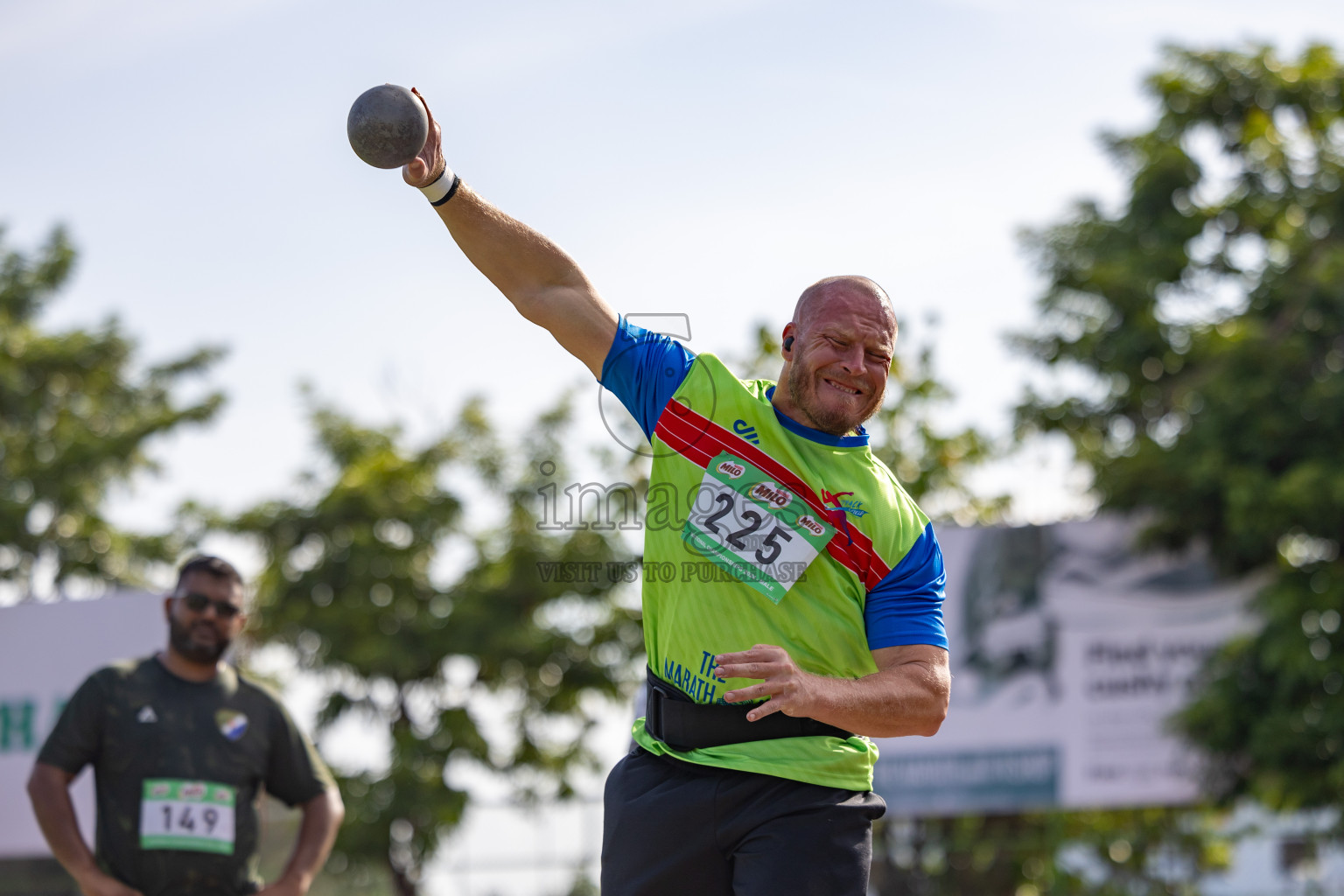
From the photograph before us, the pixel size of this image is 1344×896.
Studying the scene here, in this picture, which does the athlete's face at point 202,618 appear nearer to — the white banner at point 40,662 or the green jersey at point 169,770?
the green jersey at point 169,770

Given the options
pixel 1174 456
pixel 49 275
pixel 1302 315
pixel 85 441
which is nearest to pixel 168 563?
pixel 85 441

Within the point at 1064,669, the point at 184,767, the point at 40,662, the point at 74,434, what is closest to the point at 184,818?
the point at 184,767

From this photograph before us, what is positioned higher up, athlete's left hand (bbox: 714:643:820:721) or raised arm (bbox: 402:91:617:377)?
raised arm (bbox: 402:91:617:377)

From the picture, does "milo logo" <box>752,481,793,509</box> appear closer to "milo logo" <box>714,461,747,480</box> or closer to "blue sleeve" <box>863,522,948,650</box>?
"milo logo" <box>714,461,747,480</box>

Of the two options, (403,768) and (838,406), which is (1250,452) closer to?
(403,768)

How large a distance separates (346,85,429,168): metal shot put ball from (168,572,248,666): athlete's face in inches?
122

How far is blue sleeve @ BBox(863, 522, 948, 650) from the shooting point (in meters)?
3.11

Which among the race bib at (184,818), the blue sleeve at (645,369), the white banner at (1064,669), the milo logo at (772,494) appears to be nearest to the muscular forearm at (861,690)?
the milo logo at (772,494)

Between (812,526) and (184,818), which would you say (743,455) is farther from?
(184,818)

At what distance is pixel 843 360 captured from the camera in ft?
10.5

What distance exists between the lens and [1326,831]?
12.6 m

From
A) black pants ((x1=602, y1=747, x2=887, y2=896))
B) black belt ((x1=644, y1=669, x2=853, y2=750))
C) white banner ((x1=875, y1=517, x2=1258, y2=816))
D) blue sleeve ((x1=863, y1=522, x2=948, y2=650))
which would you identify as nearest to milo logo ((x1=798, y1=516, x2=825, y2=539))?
blue sleeve ((x1=863, y1=522, x2=948, y2=650))

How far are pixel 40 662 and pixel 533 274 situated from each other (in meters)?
11.4

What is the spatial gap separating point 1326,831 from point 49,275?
17279mm
